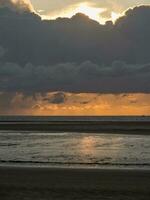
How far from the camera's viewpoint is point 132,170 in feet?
105

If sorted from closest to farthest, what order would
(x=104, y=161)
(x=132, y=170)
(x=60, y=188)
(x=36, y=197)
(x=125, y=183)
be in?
(x=36, y=197) < (x=60, y=188) < (x=125, y=183) < (x=132, y=170) < (x=104, y=161)

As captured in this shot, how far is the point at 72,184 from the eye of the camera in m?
25.5

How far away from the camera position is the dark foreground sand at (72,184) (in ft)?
70.5

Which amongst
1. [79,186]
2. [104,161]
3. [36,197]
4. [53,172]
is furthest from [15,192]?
[104,161]

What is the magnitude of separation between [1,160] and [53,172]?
9.56m

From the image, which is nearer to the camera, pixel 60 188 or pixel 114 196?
pixel 114 196

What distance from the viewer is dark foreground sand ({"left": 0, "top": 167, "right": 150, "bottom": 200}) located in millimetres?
21484

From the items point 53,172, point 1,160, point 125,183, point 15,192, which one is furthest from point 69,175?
point 1,160

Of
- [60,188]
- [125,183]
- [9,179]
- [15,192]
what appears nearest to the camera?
[15,192]

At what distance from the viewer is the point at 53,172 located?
31297mm

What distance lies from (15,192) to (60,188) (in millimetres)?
2542

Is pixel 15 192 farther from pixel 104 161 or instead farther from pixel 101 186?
pixel 104 161

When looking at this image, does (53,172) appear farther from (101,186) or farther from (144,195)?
(144,195)

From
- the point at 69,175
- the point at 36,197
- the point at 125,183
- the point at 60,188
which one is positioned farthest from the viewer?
the point at 69,175
